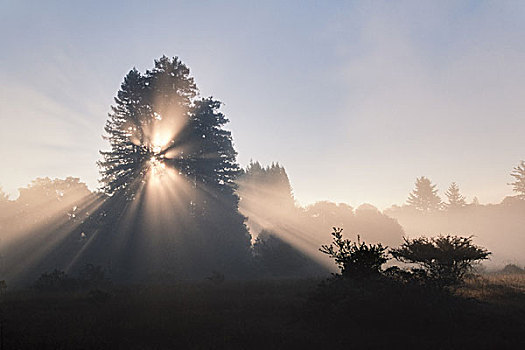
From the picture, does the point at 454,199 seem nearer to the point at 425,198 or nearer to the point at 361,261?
the point at 425,198

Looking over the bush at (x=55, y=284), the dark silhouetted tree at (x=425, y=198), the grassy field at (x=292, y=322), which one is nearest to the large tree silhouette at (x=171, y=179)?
the bush at (x=55, y=284)

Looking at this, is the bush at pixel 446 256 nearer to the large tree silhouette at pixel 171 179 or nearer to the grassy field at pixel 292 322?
the grassy field at pixel 292 322

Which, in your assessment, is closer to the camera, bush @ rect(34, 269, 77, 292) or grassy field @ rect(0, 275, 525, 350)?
grassy field @ rect(0, 275, 525, 350)

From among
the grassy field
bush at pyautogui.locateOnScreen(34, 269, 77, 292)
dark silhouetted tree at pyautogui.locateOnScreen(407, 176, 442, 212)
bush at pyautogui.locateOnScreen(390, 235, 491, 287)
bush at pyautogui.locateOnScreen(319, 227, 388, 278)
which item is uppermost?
dark silhouetted tree at pyautogui.locateOnScreen(407, 176, 442, 212)

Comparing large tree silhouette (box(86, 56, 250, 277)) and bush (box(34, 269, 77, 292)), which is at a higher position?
large tree silhouette (box(86, 56, 250, 277))

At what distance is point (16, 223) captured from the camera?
36312mm

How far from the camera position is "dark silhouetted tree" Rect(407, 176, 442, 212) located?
311 ft

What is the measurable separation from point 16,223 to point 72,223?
9749 mm

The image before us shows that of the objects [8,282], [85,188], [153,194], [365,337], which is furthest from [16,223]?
[365,337]

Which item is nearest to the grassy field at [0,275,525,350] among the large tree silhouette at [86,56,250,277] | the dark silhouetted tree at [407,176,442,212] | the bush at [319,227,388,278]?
the bush at [319,227,388,278]

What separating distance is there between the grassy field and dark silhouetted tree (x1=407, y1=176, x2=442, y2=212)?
309ft

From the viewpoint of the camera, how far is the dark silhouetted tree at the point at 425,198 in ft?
311

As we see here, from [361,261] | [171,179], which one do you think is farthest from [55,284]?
[361,261]

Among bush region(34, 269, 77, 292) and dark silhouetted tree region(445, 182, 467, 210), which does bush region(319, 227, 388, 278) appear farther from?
dark silhouetted tree region(445, 182, 467, 210)
